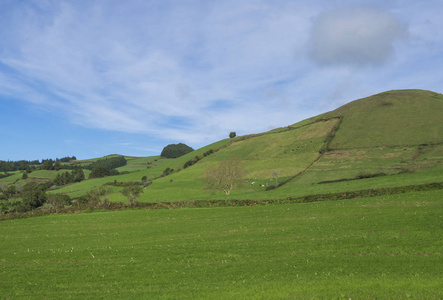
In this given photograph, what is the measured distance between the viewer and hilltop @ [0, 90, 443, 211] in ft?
296

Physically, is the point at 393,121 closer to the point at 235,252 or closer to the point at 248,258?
the point at 235,252

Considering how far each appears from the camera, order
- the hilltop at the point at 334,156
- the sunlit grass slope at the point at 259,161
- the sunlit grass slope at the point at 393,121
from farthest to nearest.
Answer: the sunlit grass slope at the point at 393,121, the sunlit grass slope at the point at 259,161, the hilltop at the point at 334,156

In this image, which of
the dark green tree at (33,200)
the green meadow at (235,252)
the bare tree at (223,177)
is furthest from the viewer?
the dark green tree at (33,200)

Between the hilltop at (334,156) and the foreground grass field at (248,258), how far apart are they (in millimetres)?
37325

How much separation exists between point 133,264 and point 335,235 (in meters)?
18.4

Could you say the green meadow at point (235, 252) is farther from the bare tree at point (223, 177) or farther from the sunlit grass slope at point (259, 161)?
the sunlit grass slope at point (259, 161)

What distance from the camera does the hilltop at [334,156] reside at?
3556 inches

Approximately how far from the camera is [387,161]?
102562mm

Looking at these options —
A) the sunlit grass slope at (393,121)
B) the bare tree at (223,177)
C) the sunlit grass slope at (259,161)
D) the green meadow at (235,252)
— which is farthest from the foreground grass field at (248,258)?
the sunlit grass slope at (393,121)

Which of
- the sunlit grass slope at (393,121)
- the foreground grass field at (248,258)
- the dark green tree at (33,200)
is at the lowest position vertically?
the foreground grass field at (248,258)

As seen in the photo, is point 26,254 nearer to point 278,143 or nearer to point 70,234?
point 70,234

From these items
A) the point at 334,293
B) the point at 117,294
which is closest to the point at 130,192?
the point at 117,294

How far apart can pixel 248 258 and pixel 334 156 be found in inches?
4077

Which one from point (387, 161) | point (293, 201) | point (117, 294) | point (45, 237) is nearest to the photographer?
point (117, 294)
